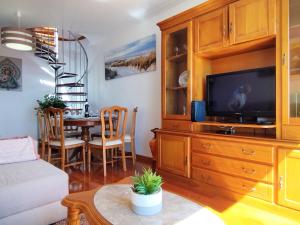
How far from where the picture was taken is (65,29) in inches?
169

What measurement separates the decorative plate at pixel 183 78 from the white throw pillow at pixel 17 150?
186cm

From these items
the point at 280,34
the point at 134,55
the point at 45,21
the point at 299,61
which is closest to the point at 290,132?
the point at 299,61

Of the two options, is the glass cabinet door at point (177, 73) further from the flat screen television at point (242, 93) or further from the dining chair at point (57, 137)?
the dining chair at point (57, 137)

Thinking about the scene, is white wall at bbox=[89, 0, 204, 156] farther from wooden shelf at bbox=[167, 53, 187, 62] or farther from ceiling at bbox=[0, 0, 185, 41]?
wooden shelf at bbox=[167, 53, 187, 62]

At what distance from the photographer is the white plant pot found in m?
0.93

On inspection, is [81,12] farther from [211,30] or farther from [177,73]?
[211,30]

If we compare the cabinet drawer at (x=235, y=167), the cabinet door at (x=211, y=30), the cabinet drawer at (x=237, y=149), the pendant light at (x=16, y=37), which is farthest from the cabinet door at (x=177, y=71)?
the pendant light at (x=16, y=37)

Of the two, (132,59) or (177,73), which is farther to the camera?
(132,59)

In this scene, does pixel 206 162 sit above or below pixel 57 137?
below

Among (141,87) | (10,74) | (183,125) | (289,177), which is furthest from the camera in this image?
(10,74)

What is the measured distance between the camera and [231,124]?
6.72 ft

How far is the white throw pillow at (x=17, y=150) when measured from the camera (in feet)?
6.20

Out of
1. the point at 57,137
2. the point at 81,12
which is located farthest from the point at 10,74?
the point at 57,137

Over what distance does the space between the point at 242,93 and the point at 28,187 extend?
2.15 metres
